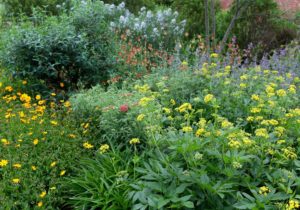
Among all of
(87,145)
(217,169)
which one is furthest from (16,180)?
(217,169)

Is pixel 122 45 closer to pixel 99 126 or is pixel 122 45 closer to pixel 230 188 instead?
pixel 99 126

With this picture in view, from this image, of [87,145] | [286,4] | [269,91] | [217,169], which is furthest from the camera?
[286,4]

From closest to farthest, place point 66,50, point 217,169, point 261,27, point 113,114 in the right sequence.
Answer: point 217,169 < point 113,114 < point 66,50 < point 261,27

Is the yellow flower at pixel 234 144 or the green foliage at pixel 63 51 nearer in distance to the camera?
the yellow flower at pixel 234 144

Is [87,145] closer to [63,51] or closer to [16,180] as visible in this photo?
[16,180]

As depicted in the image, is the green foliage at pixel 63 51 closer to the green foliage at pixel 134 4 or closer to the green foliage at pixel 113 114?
the green foliage at pixel 113 114

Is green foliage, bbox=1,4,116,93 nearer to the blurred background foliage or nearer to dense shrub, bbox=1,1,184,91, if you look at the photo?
dense shrub, bbox=1,1,184,91

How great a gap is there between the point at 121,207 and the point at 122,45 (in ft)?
11.9

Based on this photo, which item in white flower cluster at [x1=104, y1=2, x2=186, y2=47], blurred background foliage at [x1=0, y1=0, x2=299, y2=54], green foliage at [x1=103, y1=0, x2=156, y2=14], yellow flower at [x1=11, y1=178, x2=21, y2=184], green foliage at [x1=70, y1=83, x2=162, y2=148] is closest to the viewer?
yellow flower at [x1=11, y1=178, x2=21, y2=184]

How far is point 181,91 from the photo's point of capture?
399cm

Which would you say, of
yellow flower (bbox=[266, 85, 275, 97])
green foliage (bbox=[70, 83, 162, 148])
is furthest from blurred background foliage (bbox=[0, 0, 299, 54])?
yellow flower (bbox=[266, 85, 275, 97])

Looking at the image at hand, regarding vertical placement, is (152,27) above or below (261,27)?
above

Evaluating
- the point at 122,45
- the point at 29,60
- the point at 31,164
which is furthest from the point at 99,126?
the point at 122,45

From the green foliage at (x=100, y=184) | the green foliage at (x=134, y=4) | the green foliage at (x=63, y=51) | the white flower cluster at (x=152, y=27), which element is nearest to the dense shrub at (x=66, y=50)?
the green foliage at (x=63, y=51)
